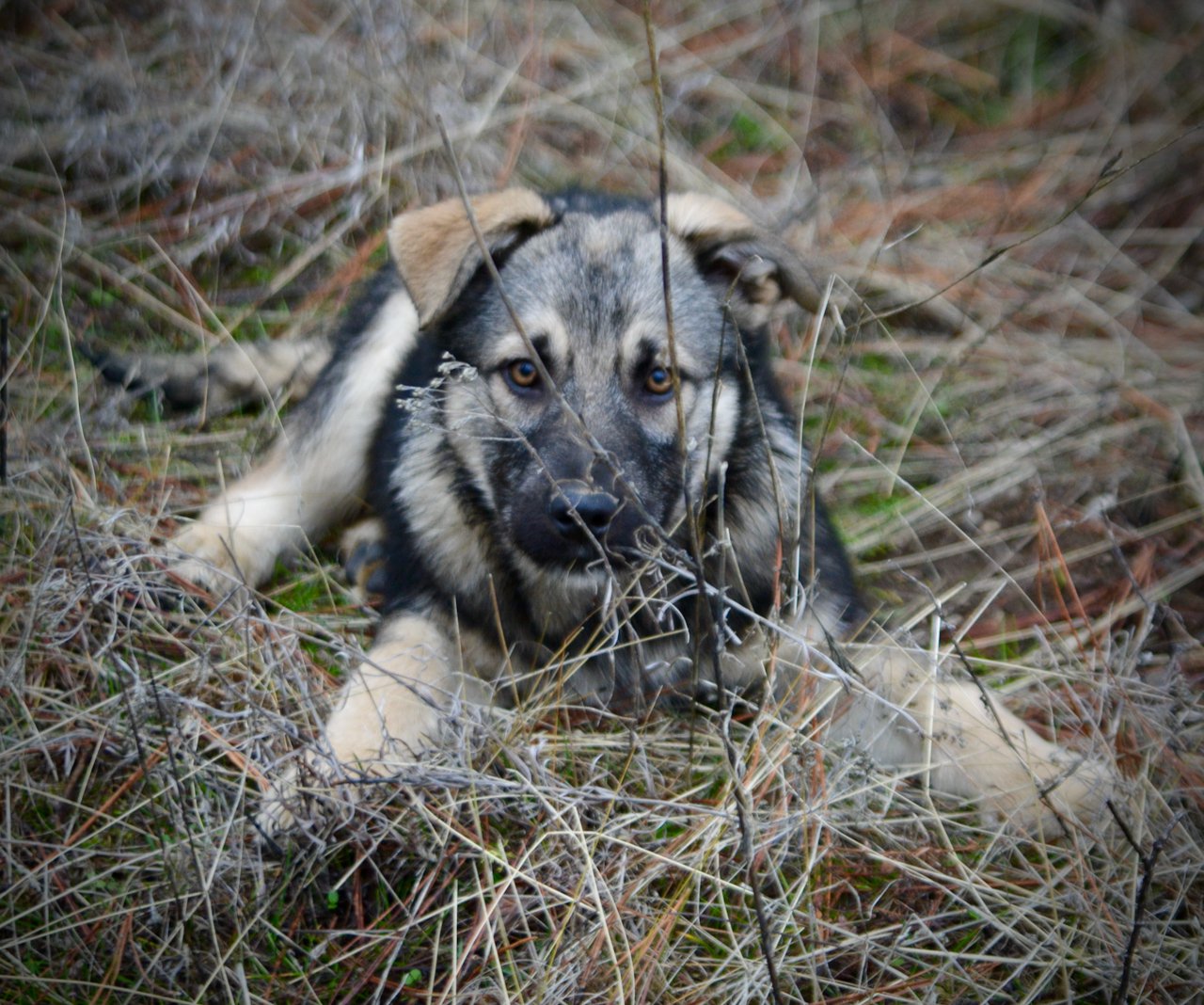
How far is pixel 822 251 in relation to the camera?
5238 millimetres

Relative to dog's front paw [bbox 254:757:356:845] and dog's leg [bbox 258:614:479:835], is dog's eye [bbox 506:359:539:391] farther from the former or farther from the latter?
dog's front paw [bbox 254:757:356:845]

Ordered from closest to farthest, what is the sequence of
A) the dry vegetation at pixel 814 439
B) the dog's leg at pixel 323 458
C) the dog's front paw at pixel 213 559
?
the dry vegetation at pixel 814 439 → the dog's front paw at pixel 213 559 → the dog's leg at pixel 323 458

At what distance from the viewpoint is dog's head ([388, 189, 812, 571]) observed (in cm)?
285

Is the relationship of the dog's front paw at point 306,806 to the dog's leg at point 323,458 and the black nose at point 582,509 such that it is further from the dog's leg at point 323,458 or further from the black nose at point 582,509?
the dog's leg at point 323,458

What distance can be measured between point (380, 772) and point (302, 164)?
12.0 ft

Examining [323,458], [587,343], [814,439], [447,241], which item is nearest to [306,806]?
[587,343]

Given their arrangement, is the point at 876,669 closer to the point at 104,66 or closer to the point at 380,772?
the point at 380,772

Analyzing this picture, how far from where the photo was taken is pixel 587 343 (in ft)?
9.85

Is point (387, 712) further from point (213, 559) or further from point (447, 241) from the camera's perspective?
point (447, 241)

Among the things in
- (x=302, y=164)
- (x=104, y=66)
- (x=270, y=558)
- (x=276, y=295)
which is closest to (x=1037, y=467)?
(x=270, y=558)

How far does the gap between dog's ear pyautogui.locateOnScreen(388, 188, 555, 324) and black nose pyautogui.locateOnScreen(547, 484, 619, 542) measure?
63cm

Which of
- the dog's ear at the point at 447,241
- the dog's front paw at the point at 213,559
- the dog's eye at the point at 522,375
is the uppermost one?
the dog's ear at the point at 447,241

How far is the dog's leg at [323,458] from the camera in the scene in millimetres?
3736

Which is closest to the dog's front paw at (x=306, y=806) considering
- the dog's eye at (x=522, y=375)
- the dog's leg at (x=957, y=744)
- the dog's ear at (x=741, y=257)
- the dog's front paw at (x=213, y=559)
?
the dog's front paw at (x=213, y=559)
